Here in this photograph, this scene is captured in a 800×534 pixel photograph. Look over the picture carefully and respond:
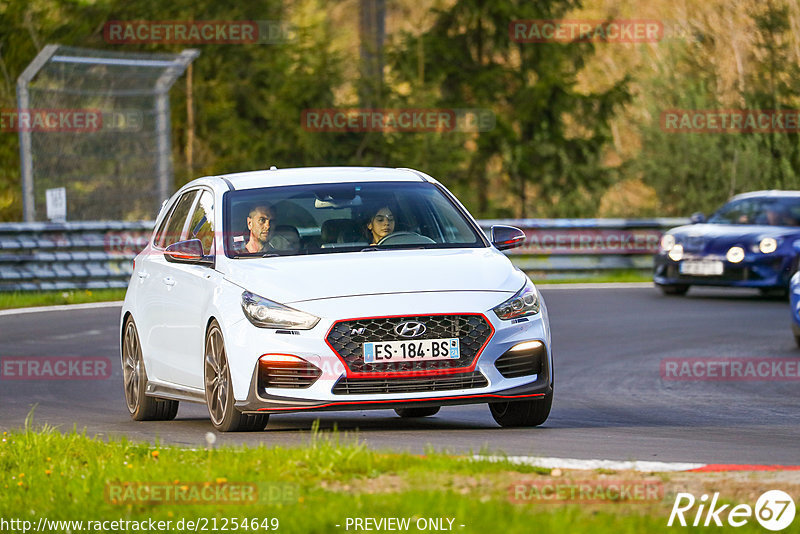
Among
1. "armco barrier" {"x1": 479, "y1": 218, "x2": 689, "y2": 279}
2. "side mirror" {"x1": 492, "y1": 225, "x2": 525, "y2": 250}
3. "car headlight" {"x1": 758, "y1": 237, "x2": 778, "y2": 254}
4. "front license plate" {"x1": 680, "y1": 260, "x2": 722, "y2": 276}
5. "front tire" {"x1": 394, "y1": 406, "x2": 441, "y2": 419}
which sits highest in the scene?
"side mirror" {"x1": 492, "y1": 225, "x2": 525, "y2": 250}

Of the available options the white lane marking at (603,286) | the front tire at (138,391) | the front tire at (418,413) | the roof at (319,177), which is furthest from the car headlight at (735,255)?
the front tire at (138,391)

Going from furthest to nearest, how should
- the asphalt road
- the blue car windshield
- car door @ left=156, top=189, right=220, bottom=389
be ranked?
the blue car windshield, car door @ left=156, top=189, right=220, bottom=389, the asphalt road

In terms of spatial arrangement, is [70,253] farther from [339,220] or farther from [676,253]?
[339,220]

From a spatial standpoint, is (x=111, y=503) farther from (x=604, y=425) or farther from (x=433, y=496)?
(x=604, y=425)

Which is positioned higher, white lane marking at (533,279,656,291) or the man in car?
the man in car

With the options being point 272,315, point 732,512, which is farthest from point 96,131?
point 732,512

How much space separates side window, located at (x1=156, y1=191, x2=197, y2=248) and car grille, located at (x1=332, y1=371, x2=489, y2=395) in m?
2.59

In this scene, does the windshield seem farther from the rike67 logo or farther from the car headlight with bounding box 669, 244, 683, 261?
the car headlight with bounding box 669, 244, 683, 261

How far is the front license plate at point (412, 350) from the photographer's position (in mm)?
8867

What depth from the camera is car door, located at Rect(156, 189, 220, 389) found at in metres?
9.75

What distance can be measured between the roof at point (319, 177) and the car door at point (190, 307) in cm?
27

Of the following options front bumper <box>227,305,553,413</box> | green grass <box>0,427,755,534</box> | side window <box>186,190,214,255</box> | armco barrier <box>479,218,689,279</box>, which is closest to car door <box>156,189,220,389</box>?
side window <box>186,190,214,255</box>

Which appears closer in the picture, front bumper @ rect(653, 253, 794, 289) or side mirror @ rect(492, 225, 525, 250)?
side mirror @ rect(492, 225, 525, 250)

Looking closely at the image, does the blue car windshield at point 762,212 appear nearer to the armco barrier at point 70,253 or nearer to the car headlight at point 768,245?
the car headlight at point 768,245
